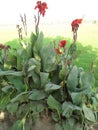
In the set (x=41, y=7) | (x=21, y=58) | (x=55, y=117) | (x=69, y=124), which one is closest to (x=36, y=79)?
(x=21, y=58)

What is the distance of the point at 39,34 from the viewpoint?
4.45 m

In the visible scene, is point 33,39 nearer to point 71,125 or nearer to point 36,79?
A: point 36,79

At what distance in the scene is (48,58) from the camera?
14.4ft

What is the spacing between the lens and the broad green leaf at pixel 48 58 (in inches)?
172

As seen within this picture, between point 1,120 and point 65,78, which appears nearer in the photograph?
point 65,78

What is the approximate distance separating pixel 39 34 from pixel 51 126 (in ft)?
3.75

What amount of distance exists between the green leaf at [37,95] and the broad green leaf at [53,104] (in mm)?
133

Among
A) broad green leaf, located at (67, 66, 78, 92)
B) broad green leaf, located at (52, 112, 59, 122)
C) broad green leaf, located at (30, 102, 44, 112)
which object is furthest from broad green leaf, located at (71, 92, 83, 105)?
broad green leaf, located at (30, 102, 44, 112)

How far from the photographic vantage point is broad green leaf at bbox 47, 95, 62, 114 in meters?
4.09

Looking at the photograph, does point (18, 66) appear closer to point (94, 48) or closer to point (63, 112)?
point (63, 112)

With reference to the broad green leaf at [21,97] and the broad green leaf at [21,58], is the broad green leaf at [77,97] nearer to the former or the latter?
the broad green leaf at [21,97]

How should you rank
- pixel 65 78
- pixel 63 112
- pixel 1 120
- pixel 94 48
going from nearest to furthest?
1. pixel 63 112
2. pixel 65 78
3. pixel 1 120
4. pixel 94 48

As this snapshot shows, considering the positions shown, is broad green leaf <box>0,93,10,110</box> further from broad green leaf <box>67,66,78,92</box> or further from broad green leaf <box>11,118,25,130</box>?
broad green leaf <box>67,66,78,92</box>

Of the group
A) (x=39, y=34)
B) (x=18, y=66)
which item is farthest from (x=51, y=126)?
(x=39, y=34)
